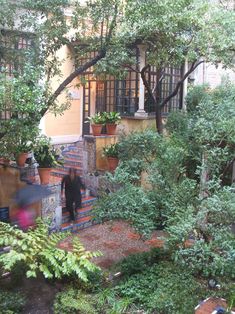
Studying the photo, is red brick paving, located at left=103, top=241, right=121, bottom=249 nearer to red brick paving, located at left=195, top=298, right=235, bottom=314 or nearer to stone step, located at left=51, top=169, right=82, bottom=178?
stone step, located at left=51, top=169, right=82, bottom=178

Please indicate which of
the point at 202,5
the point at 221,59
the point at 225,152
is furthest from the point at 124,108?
the point at 225,152

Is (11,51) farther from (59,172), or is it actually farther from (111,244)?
(111,244)

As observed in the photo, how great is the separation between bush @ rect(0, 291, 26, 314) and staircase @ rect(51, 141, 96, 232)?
3.41 meters

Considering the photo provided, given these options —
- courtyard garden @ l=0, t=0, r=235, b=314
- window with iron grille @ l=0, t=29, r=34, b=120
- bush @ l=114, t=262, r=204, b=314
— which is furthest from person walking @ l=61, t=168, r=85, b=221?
bush @ l=114, t=262, r=204, b=314

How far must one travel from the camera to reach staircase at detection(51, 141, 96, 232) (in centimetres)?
1155

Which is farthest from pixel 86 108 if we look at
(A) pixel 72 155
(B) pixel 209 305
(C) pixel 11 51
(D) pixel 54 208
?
(B) pixel 209 305

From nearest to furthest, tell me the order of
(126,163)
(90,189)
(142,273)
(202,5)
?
(142,273) < (126,163) < (202,5) < (90,189)

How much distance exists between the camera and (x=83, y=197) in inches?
516

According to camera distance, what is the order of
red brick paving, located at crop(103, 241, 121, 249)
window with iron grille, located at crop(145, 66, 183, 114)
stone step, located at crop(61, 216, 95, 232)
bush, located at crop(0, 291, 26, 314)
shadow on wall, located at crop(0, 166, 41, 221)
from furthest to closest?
window with iron grille, located at crop(145, 66, 183, 114) < stone step, located at crop(61, 216, 95, 232) < shadow on wall, located at crop(0, 166, 41, 221) < red brick paving, located at crop(103, 241, 121, 249) < bush, located at crop(0, 291, 26, 314)

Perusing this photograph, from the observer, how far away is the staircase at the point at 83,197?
11.6 m

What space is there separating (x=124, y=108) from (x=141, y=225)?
310 inches

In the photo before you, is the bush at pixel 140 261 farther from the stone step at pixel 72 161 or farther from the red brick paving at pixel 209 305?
the stone step at pixel 72 161

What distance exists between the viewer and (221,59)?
445 inches

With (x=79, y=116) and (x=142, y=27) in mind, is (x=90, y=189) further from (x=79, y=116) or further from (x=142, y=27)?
(x=142, y=27)
